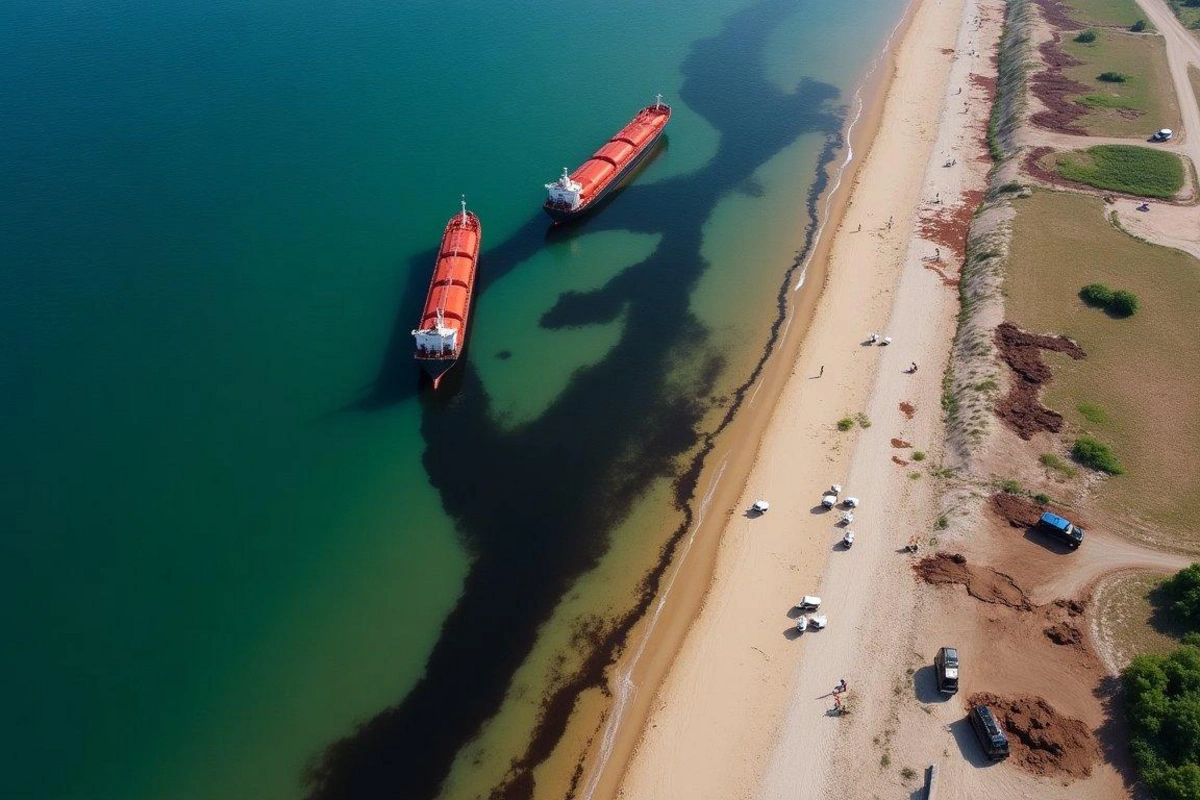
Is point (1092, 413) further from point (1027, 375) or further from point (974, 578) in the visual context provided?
point (974, 578)

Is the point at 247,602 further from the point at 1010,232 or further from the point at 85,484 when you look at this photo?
the point at 1010,232

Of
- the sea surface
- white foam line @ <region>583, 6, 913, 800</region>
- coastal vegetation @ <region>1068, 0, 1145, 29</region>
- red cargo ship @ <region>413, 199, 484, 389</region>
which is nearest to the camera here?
white foam line @ <region>583, 6, 913, 800</region>

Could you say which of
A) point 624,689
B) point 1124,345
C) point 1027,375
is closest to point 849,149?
point 1124,345

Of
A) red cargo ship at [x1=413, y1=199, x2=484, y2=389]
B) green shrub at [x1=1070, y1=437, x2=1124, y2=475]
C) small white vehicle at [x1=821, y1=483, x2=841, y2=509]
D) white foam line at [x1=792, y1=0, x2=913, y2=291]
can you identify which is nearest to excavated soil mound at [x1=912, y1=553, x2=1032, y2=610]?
small white vehicle at [x1=821, y1=483, x2=841, y2=509]

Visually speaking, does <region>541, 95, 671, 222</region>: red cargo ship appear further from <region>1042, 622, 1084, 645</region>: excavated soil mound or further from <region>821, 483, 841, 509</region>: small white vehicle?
<region>1042, 622, 1084, 645</region>: excavated soil mound

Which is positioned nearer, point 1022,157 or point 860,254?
point 860,254

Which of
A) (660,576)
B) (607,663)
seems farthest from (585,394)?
(607,663)

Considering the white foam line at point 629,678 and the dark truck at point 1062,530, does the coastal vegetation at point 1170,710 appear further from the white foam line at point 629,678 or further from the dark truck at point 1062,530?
the white foam line at point 629,678
